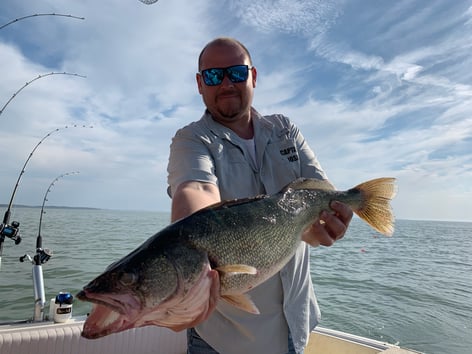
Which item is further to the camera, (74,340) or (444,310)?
(444,310)

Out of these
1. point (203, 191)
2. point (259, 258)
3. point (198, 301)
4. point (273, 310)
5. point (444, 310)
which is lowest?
point (444, 310)

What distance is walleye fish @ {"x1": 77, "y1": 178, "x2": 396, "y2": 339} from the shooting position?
1508 millimetres

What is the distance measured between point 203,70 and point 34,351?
349 cm

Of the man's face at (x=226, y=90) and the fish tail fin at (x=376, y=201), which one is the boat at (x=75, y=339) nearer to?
the fish tail fin at (x=376, y=201)

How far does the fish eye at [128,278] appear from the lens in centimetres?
155

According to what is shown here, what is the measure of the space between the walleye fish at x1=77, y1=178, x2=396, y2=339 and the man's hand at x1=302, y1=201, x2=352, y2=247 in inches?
2.8

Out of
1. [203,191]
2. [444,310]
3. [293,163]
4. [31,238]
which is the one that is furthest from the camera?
[31,238]

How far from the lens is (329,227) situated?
8.35 feet

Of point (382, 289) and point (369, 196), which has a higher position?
point (369, 196)

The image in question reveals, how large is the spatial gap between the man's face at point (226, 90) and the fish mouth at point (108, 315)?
1685 mm

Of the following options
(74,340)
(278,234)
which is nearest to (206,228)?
(278,234)

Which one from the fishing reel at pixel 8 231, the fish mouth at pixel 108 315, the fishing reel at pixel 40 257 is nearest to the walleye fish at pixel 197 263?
the fish mouth at pixel 108 315

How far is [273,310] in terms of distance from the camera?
241cm

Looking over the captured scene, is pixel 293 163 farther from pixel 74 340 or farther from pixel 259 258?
pixel 74 340
